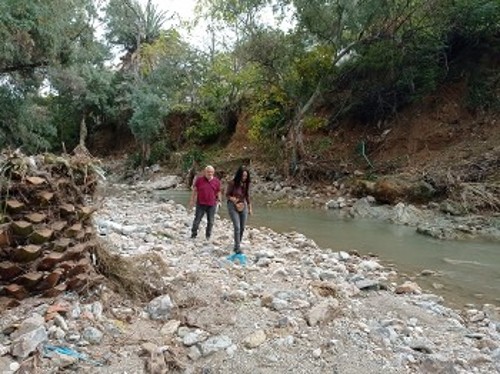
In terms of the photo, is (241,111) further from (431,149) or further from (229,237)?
(229,237)

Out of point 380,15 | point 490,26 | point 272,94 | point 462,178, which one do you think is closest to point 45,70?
point 272,94

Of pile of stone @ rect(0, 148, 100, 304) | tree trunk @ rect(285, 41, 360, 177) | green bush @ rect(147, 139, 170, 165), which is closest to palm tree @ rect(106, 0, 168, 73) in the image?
green bush @ rect(147, 139, 170, 165)

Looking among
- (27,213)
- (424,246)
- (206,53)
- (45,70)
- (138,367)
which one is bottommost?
(424,246)

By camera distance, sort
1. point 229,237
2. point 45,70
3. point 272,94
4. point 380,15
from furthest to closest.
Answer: point 272,94
point 380,15
point 45,70
point 229,237

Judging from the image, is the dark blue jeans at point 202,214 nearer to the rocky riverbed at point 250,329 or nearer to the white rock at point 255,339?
the rocky riverbed at point 250,329

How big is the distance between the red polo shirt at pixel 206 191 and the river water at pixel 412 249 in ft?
9.70

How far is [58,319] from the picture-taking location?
3.92 meters

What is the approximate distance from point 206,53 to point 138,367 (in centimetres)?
2702

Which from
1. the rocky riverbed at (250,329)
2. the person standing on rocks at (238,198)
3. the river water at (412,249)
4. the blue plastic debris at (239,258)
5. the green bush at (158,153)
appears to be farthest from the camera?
the green bush at (158,153)

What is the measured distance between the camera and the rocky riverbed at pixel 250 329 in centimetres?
371

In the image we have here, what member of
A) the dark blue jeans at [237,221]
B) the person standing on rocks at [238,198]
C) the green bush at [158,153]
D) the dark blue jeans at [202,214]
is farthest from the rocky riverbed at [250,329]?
the green bush at [158,153]

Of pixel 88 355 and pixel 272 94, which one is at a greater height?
pixel 272 94

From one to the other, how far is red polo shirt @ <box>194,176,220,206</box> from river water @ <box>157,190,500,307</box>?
116 inches

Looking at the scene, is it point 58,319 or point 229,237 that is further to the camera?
point 229,237
